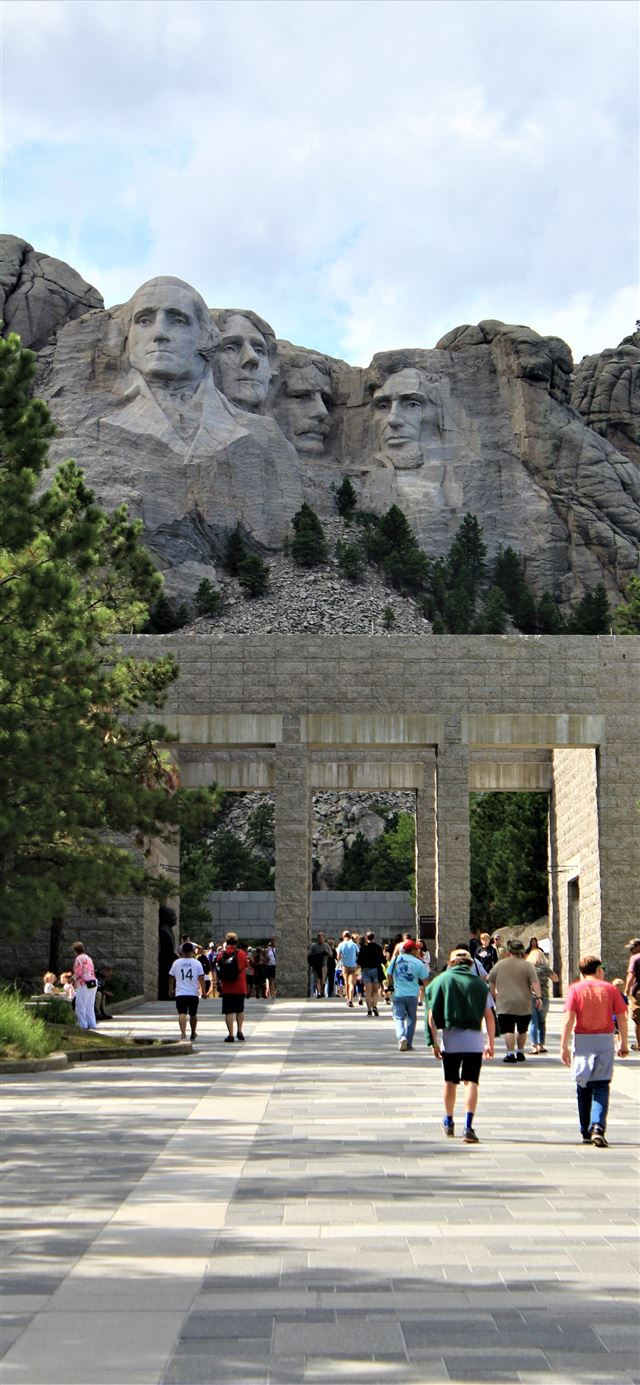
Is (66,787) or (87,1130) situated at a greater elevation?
(66,787)

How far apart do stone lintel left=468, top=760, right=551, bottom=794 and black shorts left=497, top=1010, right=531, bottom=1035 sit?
24362 millimetres

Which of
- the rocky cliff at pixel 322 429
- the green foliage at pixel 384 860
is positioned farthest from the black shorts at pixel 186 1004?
the rocky cliff at pixel 322 429

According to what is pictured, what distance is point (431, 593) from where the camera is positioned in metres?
113

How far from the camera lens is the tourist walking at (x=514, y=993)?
54.3ft

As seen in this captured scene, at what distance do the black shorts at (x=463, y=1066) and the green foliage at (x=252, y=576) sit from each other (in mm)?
98210

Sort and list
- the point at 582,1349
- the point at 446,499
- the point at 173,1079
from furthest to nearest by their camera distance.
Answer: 1. the point at 446,499
2. the point at 173,1079
3. the point at 582,1349

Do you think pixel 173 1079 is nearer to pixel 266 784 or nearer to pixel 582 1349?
pixel 582 1349

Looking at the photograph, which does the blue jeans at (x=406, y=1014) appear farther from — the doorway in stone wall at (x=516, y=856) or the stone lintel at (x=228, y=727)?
the doorway in stone wall at (x=516, y=856)

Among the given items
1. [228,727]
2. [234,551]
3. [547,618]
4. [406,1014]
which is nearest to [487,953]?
[406,1014]

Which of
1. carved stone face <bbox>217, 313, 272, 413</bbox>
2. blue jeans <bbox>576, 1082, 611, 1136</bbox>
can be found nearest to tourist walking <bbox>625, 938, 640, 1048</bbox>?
blue jeans <bbox>576, 1082, 611, 1136</bbox>

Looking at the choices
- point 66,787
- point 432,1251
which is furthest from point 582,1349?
point 66,787

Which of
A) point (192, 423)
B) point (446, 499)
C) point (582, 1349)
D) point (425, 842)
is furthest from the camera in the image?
point (446, 499)

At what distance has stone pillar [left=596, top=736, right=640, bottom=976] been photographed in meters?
33.3

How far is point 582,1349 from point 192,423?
106683 mm
